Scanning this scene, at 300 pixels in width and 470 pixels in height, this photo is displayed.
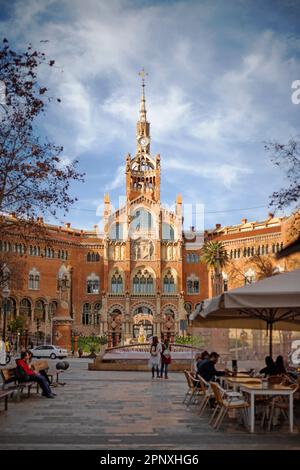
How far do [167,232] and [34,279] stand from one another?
16.9m

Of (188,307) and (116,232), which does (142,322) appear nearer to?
(188,307)

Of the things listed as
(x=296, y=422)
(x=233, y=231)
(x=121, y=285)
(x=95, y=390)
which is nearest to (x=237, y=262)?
(x=233, y=231)

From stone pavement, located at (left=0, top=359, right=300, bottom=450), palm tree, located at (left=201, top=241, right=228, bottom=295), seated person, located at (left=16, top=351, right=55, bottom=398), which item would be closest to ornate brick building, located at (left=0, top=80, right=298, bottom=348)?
palm tree, located at (left=201, top=241, right=228, bottom=295)

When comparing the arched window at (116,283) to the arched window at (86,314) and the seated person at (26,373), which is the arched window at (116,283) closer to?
the arched window at (86,314)

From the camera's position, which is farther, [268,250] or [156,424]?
[268,250]

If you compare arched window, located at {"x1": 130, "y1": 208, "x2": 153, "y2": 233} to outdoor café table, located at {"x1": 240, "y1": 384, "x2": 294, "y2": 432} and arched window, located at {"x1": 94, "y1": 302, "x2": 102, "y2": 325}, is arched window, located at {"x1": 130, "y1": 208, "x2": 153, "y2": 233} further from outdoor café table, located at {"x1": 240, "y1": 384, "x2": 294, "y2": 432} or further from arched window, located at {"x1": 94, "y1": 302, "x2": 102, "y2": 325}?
outdoor café table, located at {"x1": 240, "y1": 384, "x2": 294, "y2": 432}

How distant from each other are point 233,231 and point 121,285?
14.7 meters

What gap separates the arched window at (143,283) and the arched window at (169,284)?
1528 mm

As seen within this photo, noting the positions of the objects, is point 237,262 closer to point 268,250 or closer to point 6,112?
point 268,250

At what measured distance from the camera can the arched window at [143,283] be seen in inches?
2709

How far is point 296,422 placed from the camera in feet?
34.3

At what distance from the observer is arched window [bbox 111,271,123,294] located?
69000 mm
